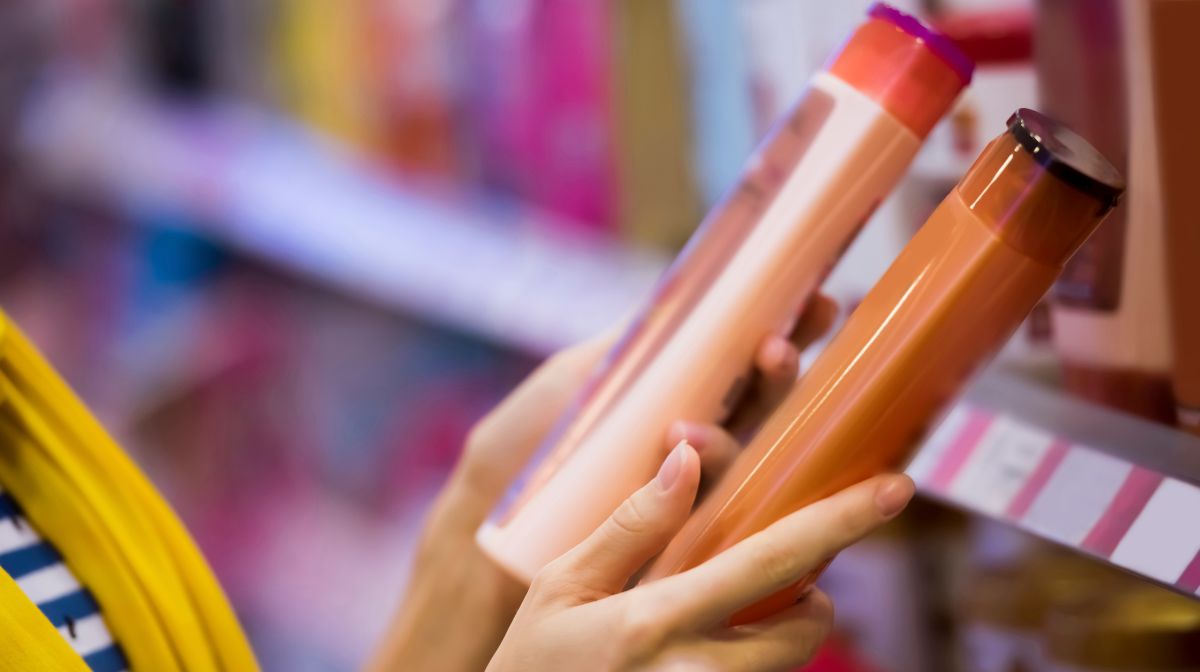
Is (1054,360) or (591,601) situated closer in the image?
(591,601)

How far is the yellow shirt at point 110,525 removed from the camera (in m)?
0.70

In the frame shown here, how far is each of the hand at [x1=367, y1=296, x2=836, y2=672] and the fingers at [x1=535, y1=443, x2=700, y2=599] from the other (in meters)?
0.28

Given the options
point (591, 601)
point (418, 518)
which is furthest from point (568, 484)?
point (418, 518)

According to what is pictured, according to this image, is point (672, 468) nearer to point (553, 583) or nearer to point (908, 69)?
point (553, 583)

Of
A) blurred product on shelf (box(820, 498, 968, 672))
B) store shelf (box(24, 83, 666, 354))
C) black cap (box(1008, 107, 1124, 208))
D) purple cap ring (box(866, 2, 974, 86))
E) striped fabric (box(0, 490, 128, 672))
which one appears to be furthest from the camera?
store shelf (box(24, 83, 666, 354))

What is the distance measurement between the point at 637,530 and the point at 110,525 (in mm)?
371

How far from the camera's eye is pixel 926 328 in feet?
1.64

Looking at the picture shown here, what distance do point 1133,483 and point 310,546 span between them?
1.36 metres

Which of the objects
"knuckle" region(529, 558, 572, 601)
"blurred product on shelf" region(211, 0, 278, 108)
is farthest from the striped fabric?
"blurred product on shelf" region(211, 0, 278, 108)

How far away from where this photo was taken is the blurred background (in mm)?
836

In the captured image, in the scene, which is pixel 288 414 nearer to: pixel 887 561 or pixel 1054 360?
pixel 887 561

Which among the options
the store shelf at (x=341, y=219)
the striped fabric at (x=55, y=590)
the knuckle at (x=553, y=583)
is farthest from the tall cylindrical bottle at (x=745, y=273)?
the store shelf at (x=341, y=219)

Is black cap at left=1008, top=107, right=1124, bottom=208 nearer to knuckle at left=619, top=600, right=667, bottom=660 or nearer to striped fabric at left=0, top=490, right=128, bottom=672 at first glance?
knuckle at left=619, top=600, right=667, bottom=660

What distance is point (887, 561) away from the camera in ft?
3.28
